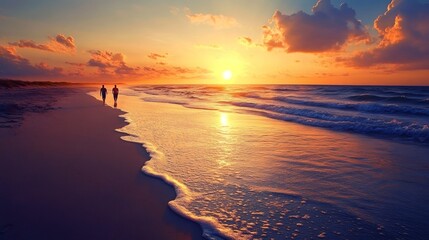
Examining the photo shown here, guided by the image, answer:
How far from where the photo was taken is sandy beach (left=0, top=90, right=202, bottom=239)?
12.7ft

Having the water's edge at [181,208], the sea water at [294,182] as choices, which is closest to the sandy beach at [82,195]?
the water's edge at [181,208]

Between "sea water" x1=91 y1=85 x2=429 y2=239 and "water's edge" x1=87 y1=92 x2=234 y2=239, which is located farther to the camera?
"sea water" x1=91 y1=85 x2=429 y2=239

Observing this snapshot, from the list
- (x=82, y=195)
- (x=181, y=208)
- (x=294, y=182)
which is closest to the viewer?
(x=181, y=208)

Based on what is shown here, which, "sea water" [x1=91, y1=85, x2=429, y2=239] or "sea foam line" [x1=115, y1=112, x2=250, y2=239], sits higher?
"sea water" [x1=91, y1=85, x2=429, y2=239]

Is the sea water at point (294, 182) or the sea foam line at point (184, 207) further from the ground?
the sea water at point (294, 182)

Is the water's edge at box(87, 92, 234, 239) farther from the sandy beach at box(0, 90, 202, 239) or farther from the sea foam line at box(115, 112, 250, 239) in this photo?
the sandy beach at box(0, 90, 202, 239)

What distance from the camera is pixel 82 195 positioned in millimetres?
4977

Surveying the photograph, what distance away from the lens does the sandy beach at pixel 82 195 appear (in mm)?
3875

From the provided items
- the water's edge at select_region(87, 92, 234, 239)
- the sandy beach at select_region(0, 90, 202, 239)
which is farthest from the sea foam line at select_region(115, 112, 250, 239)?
the sandy beach at select_region(0, 90, 202, 239)

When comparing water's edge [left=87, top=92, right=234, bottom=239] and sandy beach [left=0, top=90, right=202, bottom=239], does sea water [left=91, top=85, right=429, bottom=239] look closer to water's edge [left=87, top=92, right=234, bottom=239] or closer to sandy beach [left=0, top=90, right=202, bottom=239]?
water's edge [left=87, top=92, right=234, bottom=239]

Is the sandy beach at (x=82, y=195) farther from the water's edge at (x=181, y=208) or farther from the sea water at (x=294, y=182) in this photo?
the sea water at (x=294, y=182)

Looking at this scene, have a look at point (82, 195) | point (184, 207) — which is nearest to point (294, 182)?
point (184, 207)

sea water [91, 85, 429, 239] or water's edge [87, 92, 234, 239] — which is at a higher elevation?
sea water [91, 85, 429, 239]

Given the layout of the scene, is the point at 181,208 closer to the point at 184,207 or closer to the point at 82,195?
the point at 184,207
